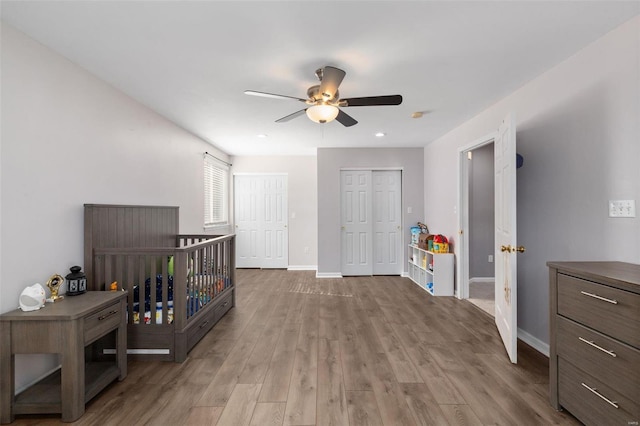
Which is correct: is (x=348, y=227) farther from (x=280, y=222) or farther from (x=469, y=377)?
(x=469, y=377)

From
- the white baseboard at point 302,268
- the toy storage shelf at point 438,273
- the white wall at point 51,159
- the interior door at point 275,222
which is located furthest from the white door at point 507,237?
the interior door at point 275,222

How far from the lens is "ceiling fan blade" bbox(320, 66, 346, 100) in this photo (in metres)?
2.04

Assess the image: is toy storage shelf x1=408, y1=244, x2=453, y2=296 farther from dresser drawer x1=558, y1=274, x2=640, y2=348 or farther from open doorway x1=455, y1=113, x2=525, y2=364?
dresser drawer x1=558, y1=274, x2=640, y2=348

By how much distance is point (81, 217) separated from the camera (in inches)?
91.1

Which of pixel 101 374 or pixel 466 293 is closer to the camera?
pixel 101 374

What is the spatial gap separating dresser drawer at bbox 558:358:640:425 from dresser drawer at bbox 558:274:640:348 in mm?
259

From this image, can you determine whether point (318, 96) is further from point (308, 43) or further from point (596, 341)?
point (596, 341)

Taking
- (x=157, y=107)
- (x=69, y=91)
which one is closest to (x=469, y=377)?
(x=69, y=91)

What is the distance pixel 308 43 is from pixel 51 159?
2007 millimetres

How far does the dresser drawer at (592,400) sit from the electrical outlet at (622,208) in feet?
3.28

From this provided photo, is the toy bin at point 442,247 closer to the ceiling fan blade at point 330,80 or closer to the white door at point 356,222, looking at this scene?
the white door at point 356,222

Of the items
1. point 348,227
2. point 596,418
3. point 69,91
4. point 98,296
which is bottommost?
point 596,418

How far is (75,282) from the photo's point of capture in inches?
80.9

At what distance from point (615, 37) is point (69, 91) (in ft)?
12.7
